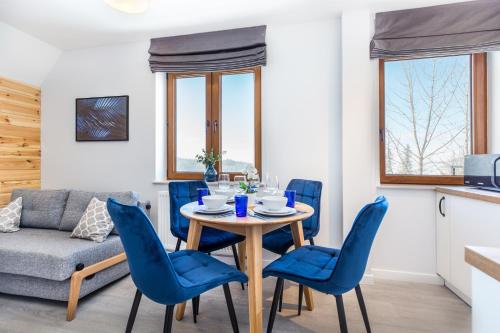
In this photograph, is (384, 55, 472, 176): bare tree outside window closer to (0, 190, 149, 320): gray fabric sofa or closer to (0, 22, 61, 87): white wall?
(0, 190, 149, 320): gray fabric sofa

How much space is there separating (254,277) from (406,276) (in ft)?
5.74

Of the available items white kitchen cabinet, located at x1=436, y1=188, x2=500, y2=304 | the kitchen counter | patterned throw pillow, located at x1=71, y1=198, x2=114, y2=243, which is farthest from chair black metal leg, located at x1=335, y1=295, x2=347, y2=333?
patterned throw pillow, located at x1=71, y1=198, x2=114, y2=243

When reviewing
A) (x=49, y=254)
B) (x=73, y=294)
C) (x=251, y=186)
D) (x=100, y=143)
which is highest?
(x=100, y=143)

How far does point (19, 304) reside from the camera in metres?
2.10

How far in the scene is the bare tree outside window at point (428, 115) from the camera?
2484mm

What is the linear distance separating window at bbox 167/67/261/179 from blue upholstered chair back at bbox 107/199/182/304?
1737 millimetres

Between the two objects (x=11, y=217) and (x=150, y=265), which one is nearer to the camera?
(x=150, y=265)

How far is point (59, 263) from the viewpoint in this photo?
1945 mm

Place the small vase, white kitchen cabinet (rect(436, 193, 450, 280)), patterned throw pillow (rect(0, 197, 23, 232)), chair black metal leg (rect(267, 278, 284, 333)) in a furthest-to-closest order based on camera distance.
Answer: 1. the small vase
2. patterned throw pillow (rect(0, 197, 23, 232))
3. white kitchen cabinet (rect(436, 193, 450, 280))
4. chair black metal leg (rect(267, 278, 284, 333))

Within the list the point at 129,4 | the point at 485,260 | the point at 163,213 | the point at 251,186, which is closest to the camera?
the point at 485,260

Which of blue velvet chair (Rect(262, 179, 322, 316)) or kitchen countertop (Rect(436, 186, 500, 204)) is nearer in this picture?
kitchen countertop (Rect(436, 186, 500, 204))

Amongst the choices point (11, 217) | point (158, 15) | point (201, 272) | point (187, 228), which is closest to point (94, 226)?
point (187, 228)

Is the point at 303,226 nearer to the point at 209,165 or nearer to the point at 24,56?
the point at 209,165

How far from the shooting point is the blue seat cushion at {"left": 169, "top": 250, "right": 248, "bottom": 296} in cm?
139
